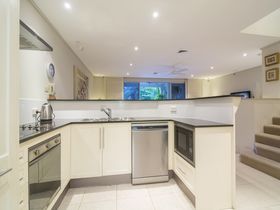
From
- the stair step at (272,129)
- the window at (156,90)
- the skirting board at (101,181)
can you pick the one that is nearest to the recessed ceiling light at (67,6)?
the skirting board at (101,181)

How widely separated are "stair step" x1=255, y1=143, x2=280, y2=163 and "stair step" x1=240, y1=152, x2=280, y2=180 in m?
0.09

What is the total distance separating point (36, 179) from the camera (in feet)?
4.31

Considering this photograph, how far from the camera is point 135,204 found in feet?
6.31

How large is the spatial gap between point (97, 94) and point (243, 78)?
6.79m

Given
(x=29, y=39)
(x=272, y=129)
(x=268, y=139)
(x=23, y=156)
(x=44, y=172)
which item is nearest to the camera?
(x=23, y=156)

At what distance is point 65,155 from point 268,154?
3.38m

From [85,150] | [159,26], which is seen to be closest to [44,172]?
[85,150]

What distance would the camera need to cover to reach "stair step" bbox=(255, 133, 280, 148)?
301 centimetres

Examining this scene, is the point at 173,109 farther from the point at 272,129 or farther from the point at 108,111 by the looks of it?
the point at 272,129

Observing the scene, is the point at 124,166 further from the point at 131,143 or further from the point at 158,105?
the point at 158,105

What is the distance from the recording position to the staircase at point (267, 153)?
2.61m

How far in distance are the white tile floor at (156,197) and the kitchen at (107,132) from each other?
1 centimetres

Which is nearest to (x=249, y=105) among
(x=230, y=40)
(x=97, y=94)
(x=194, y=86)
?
(x=230, y=40)

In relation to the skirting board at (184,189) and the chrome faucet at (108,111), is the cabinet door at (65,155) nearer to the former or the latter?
the chrome faucet at (108,111)
